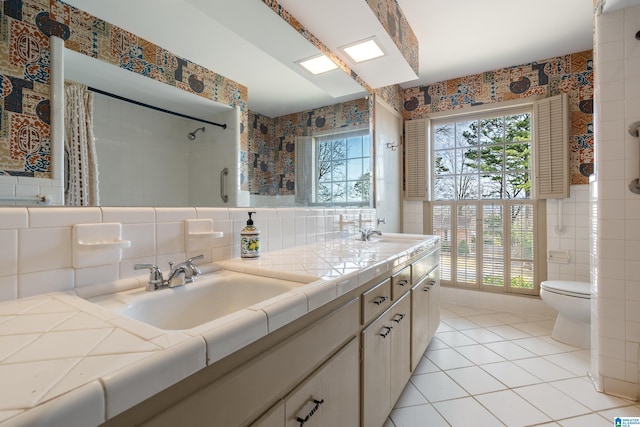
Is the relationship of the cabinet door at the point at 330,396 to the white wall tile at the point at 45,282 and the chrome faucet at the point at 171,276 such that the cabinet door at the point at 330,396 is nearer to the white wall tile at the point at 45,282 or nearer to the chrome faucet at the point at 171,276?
the chrome faucet at the point at 171,276

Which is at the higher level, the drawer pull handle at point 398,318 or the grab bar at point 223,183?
the grab bar at point 223,183

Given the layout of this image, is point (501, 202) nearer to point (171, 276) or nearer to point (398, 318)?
point (398, 318)

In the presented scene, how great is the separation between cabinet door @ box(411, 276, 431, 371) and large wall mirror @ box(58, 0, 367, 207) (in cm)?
104

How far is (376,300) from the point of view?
1204 millimetres

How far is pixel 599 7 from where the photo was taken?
5.63 feet

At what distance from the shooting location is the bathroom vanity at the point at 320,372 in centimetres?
51

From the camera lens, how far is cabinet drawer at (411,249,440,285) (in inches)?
67.8

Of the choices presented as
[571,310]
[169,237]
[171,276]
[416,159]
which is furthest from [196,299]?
[416,159]

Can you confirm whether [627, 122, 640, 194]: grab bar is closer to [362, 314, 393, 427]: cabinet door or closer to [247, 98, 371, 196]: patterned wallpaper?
[362, 314, 393, 427]: cabinet door

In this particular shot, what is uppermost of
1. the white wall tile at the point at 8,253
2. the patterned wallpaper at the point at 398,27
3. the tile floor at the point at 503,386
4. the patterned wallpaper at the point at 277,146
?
the patterned wallpaper at the point at 398,27

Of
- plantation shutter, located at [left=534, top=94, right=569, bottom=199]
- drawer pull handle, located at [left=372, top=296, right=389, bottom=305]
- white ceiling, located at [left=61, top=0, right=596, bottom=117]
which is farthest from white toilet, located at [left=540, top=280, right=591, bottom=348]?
white ceiling, located at [left=61, top=0, right=596, bottom=117]

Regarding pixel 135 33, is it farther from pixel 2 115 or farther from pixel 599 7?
pixel 599 7

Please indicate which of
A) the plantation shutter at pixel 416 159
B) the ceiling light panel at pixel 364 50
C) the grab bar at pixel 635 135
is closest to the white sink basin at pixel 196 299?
the ceiling light panel at pixel 364 50

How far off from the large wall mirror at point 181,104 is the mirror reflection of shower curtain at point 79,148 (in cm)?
2
